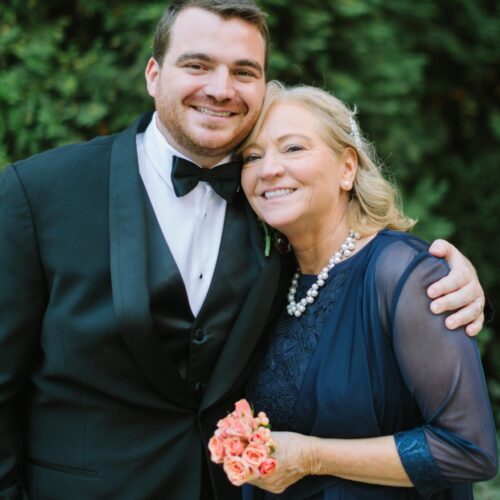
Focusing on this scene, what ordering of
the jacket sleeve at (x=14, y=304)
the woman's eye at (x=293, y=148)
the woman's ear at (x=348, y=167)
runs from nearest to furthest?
the jacket sleeve at (x=14, y=304), the woman's eye at (x=293, y=148), the woman's ear at (x=348, y=167)

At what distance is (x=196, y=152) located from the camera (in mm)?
2580

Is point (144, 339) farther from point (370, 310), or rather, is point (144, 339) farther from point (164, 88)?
point (164, 88)

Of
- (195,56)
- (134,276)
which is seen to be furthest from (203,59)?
(134,276)

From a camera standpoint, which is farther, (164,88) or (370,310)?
(164,88)

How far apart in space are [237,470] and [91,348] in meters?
0.66

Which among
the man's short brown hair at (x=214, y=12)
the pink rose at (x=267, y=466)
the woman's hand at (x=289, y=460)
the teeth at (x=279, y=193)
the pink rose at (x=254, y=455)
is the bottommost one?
the woman's hand at (x=289, y=460)

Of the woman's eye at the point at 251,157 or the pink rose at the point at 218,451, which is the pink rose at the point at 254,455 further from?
the woman's eye at the point at 251,157

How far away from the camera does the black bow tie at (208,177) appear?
97.3 inches

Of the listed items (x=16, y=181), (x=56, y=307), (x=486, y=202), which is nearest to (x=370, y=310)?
(x=56, y=307)

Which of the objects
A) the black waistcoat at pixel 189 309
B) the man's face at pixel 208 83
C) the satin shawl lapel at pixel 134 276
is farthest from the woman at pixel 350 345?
the satin shawl lapel at pixel 134 276

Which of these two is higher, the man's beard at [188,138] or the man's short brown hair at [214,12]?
the man's short brown hair at [214,12]

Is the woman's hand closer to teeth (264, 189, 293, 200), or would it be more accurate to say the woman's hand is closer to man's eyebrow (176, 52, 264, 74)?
teeth (264, 189, 293, 200)

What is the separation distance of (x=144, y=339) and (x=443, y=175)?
3.80m

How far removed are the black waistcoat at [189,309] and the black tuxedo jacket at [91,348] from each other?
43 mm
